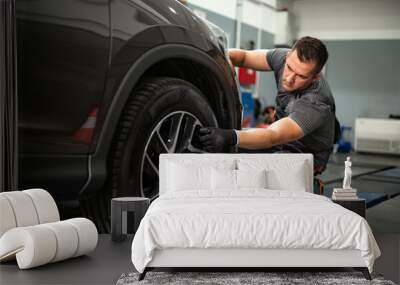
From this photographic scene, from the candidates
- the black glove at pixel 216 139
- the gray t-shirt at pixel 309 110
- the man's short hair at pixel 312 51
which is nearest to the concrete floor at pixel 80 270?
the black glove at pixel 216 139

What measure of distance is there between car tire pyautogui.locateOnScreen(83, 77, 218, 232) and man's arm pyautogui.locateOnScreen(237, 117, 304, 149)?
21cm

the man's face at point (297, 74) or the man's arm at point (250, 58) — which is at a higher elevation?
the man's arm at point (250, 58)

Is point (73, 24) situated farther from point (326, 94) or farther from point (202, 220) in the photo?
point (326, 94)

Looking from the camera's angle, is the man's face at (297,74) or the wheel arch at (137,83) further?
the man's face at (297,74)

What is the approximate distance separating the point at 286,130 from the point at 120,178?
0.97 m

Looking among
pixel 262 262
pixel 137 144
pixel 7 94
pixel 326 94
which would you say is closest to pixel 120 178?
pixel 137 144

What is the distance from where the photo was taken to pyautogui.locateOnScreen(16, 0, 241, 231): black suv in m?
Answer: 2.78

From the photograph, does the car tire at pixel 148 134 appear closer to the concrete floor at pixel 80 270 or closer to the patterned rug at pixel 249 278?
the concrete floor at pixel 80 270

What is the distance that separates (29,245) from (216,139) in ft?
4.25

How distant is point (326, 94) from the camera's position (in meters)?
3.49

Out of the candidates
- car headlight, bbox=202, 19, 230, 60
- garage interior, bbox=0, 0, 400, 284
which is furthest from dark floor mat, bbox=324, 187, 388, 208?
car headlight, bbox=202, 19, 230, 60

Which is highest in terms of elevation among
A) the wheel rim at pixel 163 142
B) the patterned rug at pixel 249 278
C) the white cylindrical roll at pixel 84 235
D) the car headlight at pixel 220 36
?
the car headlight at pixel 220 36

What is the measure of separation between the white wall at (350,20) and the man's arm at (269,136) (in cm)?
53

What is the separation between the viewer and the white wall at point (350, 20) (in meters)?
3.57
